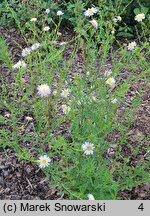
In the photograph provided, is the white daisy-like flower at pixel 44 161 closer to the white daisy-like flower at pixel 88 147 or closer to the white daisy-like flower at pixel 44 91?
the white daisy-like flower at pixel 88 147

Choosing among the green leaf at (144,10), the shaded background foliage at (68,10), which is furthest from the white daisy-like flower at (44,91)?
the green leaf at (144,10)

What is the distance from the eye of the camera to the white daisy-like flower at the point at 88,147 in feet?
7.16

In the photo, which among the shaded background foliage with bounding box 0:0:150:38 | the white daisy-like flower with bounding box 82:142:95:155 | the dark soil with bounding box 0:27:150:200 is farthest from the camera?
the shaded background foliage with bounding box 0:0:150:38

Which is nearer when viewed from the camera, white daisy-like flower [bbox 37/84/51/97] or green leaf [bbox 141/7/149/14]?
white daisy-like flower [bbox 37/84/51/97]

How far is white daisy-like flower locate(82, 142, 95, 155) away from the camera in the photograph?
7.16 feet

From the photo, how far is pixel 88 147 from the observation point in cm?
220

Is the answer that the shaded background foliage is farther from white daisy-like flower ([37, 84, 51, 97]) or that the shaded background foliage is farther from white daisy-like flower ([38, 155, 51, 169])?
white daisy-like flower ([38, 155, 51, 169])

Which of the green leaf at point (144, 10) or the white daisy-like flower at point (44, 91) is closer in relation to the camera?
the white daisy-like flower at point (44, 91)

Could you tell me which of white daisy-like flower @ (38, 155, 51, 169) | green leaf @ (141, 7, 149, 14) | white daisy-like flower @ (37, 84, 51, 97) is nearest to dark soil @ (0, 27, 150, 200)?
white daisy-like flower @ (38, 155, 51, 169)

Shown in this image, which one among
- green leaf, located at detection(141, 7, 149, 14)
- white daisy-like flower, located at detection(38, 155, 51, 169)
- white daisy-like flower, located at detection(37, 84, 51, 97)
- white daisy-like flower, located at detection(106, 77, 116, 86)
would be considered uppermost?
green leaf, located at detection(141, 7, 149, 14)

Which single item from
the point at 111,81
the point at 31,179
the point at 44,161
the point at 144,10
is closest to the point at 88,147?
the point at 44,161

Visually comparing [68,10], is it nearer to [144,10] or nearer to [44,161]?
[144,10]

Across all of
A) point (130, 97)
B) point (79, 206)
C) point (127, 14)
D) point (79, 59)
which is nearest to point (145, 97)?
point (130, 97)

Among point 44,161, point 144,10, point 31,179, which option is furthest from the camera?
point 144,10
